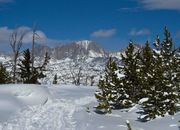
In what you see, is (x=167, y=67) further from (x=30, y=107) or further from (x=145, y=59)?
(x=30, y=107)

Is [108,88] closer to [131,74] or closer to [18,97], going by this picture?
[131,74]

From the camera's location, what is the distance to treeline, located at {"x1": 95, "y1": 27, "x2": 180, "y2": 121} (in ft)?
85.4

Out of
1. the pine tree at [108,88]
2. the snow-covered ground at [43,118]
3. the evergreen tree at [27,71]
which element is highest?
the evergreen tree at [27,71]

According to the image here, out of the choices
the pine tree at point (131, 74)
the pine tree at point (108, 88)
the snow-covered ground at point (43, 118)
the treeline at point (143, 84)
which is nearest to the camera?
the snow-covered ground at point (43, 118)

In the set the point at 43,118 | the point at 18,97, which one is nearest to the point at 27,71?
the point at 18,97

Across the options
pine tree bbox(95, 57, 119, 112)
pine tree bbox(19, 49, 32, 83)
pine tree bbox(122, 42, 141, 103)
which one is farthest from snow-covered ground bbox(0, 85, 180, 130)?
pine tree bbox(19, 49, 32, 83)

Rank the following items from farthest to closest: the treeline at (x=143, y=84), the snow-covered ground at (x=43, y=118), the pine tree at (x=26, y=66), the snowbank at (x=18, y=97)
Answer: the pine tree at (x=26, y=66), the snowbank at (x=18, y=97), the treeline at (x=143, y=84), the snow-covered ground at (x=43, y=118)

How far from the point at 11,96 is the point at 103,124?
11.6 meters

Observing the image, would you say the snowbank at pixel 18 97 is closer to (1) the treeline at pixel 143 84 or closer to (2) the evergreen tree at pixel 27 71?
(1) the treeline at pixel 143 84

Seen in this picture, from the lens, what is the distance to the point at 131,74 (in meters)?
34.4

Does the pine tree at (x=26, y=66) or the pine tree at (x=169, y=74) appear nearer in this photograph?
the pine tree at (x=169, y=74)

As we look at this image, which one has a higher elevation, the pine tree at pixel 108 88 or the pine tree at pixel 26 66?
the pine tree at pixel 26 66

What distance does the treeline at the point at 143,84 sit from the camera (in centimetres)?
2603

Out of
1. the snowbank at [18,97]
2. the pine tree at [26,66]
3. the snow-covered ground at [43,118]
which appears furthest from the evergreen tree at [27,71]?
the snow-covered ground at [43,118]
